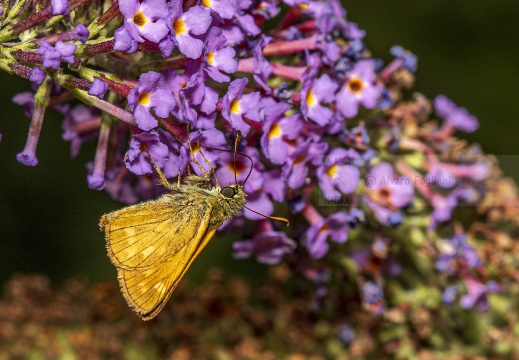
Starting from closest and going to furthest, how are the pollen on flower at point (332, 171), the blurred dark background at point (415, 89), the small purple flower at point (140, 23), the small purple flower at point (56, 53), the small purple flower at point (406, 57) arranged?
1. the small purple flower at point (56, 53)
2. the small purple flower at point (140, 23)
3. the pollen on flower at point (332, 171)
4. the small purple flower at point (406, 57)
5. the blurred dark background at point (415, 89)

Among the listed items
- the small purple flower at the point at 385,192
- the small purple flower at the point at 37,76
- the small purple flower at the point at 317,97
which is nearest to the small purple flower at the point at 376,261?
the small purple flower at the point at 385,192

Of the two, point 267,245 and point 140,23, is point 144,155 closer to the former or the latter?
point 140,23

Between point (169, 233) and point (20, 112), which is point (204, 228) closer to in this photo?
point (169, 233)

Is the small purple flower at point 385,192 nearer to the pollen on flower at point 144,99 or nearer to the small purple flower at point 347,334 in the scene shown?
the small purple flower at point 347,334

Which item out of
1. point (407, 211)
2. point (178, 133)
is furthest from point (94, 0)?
point (407, 211)

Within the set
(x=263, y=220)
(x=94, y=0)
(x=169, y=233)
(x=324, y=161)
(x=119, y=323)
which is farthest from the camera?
(x=119, y=323)

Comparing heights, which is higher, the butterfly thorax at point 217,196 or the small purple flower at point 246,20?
the small purple flower at point 246,20

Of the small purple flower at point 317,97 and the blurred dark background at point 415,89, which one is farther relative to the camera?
the blurred dark background at point 415,89

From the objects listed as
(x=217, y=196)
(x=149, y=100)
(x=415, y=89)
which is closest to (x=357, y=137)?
(x=217, y=196)
